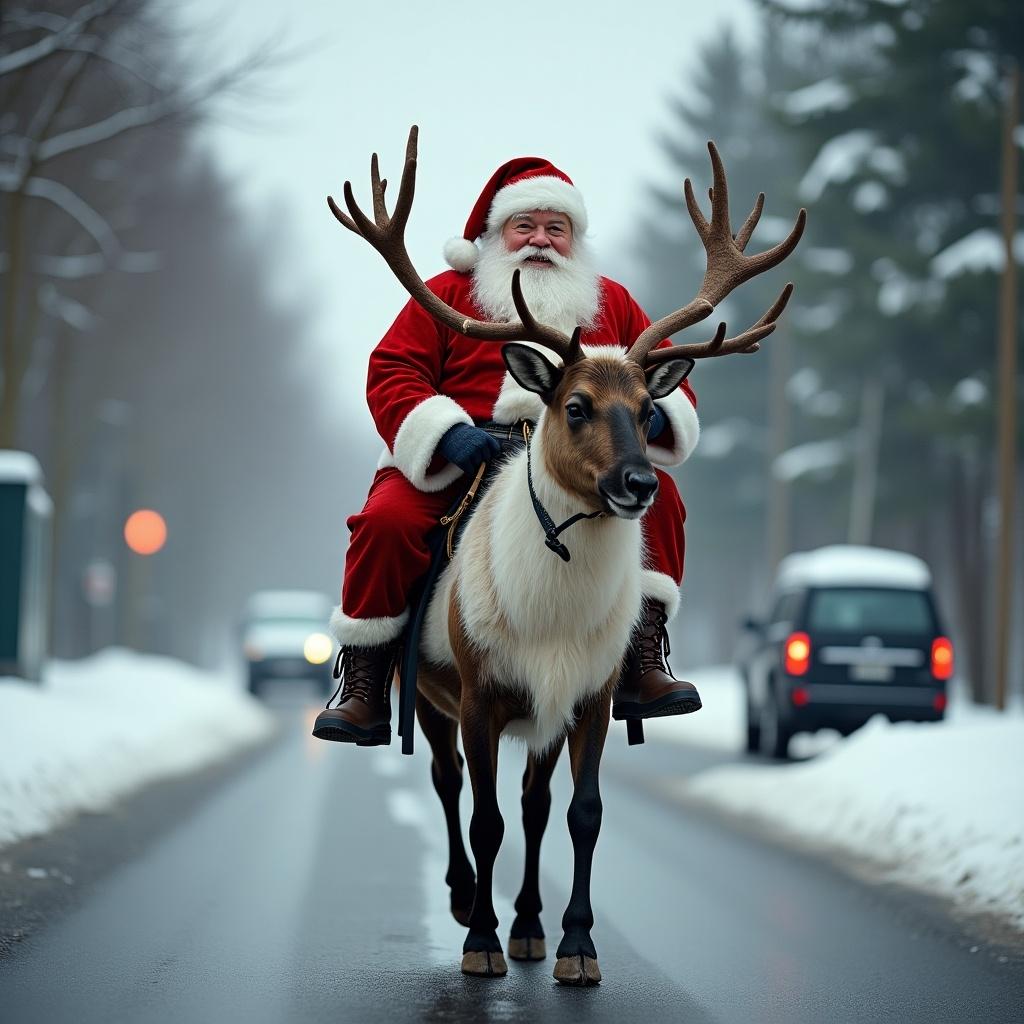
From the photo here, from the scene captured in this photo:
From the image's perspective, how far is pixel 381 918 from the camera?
→ 8031 millimetres

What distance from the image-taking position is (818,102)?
106 ft

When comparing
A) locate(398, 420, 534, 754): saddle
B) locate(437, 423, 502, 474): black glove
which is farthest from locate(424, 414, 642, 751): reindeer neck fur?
locate(398, 420, 534, 754): saddle

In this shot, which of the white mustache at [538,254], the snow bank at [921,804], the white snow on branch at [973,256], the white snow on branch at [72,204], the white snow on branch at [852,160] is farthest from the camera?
the white snow on branch at [852,160]

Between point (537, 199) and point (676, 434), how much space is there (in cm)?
117

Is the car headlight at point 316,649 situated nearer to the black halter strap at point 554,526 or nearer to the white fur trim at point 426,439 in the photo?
the white fur trim at point 426,439

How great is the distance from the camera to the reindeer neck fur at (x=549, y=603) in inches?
251

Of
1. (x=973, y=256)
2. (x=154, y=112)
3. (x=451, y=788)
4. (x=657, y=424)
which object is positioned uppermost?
(x=154, y=112)

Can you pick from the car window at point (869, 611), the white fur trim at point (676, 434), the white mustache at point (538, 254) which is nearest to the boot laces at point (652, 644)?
the white fur trim at point (676, 434)

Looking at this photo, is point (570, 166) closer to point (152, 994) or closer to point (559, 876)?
point (559, 876)

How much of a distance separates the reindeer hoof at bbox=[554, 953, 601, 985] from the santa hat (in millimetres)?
2986

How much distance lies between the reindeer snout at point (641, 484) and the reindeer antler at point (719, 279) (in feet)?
2.41

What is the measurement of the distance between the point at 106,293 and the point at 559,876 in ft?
91.5

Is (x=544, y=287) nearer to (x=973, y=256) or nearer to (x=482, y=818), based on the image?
(x=482, y=818)

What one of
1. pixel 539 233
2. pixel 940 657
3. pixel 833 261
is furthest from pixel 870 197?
pixel 539 233
